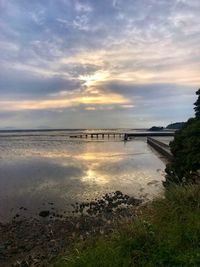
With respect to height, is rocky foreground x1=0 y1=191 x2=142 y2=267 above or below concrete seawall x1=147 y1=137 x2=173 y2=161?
below

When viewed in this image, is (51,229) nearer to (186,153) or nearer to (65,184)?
(186,153)

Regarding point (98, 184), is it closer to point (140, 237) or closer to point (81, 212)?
point (81, 212)

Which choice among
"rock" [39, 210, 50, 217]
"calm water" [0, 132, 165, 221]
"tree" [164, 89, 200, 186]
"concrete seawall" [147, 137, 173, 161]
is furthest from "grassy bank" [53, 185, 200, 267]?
"concrete seawall" [147, 137, 173, 161]

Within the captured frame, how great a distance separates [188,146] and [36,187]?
1328 cm

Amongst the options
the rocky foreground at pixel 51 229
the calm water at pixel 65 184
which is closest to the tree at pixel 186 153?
the calm water at pixel 65 184

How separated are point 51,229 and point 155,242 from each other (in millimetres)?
11137

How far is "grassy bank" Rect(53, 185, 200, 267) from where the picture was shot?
6.62 meters

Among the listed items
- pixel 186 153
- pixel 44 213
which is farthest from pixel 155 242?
pixel 186 153

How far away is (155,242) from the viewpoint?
712 cm

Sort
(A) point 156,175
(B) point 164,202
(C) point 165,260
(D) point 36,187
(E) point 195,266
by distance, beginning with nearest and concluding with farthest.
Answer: (E) point 195,266 < (C) point 165,260 < (B) point 164,202 < (D) point 36,187 < (A) point 156,175

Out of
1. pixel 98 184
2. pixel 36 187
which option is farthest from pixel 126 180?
pixel 36 187

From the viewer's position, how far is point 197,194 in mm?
8977

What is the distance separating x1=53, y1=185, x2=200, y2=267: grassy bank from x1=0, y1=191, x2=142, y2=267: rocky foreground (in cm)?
277

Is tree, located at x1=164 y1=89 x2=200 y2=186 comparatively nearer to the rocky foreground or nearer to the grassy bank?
the rocky foreground
